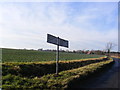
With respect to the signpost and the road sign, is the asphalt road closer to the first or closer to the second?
the signpost

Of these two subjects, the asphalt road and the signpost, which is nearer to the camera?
the asphalt road

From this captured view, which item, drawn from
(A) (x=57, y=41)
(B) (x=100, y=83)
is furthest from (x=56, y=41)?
(B) (x=100, y=83)

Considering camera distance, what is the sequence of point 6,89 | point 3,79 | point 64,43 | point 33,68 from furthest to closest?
point 33,68
point 64,43
point 3,79
point 6,89

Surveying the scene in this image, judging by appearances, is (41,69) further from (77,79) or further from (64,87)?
(64,87)

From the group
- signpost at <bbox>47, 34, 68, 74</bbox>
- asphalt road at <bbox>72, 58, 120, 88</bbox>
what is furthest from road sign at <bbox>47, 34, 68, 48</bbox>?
asphalt road at <bbox>72, 58, 120, 88</bbox>

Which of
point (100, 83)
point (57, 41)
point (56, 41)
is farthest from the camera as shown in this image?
point (57, 41)

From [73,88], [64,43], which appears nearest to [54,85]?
[73,88]

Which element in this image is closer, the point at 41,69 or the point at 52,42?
the point at 52,42

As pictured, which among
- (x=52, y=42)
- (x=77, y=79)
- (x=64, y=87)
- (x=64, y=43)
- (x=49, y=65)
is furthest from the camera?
(x=49, y=65)

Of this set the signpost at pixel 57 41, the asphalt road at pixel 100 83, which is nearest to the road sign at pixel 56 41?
the signpost at pixel 57 41

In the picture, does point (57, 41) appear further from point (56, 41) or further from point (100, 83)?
point (100, 83)

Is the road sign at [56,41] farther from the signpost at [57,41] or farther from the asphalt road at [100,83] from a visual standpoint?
the asphalt road at [100,83]

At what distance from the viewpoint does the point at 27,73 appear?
9266 millimetres

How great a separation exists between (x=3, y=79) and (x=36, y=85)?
5.78 ft
